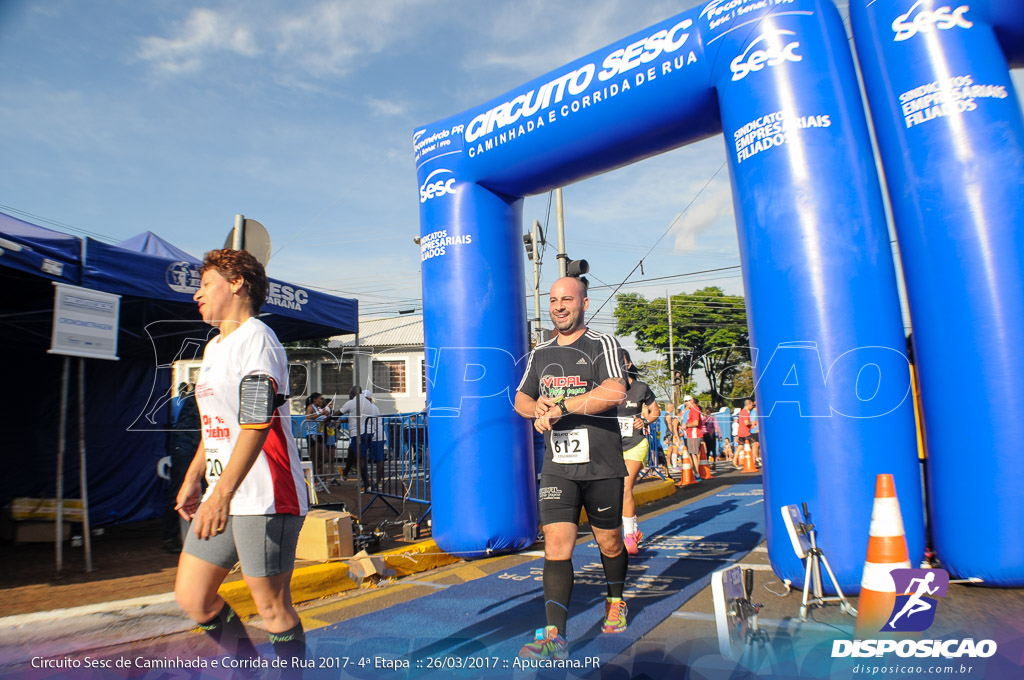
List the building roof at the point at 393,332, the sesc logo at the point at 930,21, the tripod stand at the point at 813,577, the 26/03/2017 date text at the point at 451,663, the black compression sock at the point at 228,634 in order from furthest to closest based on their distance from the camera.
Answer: the building roof at the point at 393,332, the sesc logo at the point at 930,21, the tripod stand at the point at 813,577, the 26/03/2017 date text at the point at 451,663, the black compression sock at the point at 228,634

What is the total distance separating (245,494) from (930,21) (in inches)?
193

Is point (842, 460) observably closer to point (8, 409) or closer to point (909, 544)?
point (909, 544)

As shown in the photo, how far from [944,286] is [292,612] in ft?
13.6

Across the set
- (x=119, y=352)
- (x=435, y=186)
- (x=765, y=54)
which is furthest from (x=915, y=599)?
(x=119, y=352)

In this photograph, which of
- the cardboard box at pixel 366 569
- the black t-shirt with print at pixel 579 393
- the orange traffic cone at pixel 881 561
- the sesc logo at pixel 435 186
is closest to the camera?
the orange traffic cone at pixel 881 561

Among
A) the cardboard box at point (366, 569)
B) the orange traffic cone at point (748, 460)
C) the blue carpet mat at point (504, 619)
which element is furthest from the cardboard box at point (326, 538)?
the orange traffic cone at point (748, 460)

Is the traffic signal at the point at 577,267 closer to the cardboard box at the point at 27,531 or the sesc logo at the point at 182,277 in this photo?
the sesc logo at the point at 182,277

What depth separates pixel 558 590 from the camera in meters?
3.12

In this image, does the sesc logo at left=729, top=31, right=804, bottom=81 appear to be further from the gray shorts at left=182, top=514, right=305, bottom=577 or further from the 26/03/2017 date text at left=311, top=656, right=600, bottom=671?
the gray shorts at left=182, top=514, right=305, bottom=577

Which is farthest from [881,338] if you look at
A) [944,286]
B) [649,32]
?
[649,32]

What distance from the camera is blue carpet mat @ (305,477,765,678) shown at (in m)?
3.15

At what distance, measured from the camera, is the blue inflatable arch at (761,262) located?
151 inches

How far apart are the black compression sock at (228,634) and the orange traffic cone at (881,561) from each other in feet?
9.35

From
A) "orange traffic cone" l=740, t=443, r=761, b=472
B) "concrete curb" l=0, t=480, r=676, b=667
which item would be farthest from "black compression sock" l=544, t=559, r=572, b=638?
"orange traffic cone" l=740, t=443, r=761, b=472
